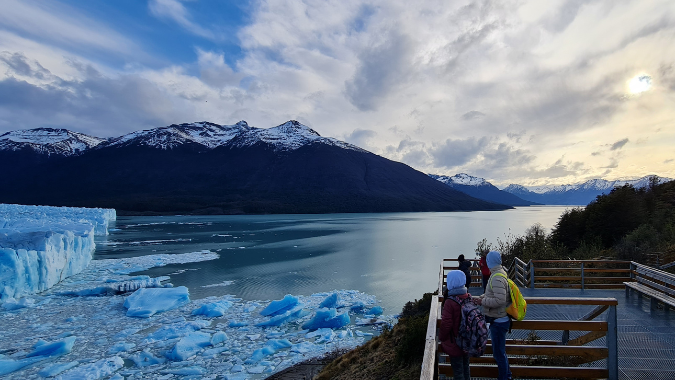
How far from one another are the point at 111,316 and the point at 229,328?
5.08 meters

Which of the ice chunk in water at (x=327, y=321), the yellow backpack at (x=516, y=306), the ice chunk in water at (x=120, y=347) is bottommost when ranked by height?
the ice chunk in water at (x=120, y=347)

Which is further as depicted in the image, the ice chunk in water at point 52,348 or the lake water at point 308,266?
the lake water at point 308,266

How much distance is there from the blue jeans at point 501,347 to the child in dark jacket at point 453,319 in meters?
0.48

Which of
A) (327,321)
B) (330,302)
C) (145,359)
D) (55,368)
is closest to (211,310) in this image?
(145,359)

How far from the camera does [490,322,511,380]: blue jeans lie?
3.58 meters

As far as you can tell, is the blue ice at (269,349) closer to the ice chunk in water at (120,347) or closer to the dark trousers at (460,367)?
the ice chunk in water at (120,347)

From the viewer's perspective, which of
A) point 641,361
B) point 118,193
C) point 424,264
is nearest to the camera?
point 641,361

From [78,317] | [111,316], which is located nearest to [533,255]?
[111,316]

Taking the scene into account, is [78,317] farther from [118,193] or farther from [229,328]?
[118,193]

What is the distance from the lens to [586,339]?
4.04 metres

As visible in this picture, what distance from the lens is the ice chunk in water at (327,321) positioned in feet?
43.6

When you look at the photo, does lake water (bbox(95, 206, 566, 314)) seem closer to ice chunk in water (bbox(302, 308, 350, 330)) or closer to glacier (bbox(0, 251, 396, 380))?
glacier (bbox(0, 251, 396, 380))

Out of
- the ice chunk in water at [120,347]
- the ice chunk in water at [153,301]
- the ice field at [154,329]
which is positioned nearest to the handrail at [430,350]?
the ice field at [154,329]

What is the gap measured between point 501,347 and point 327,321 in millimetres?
10558
